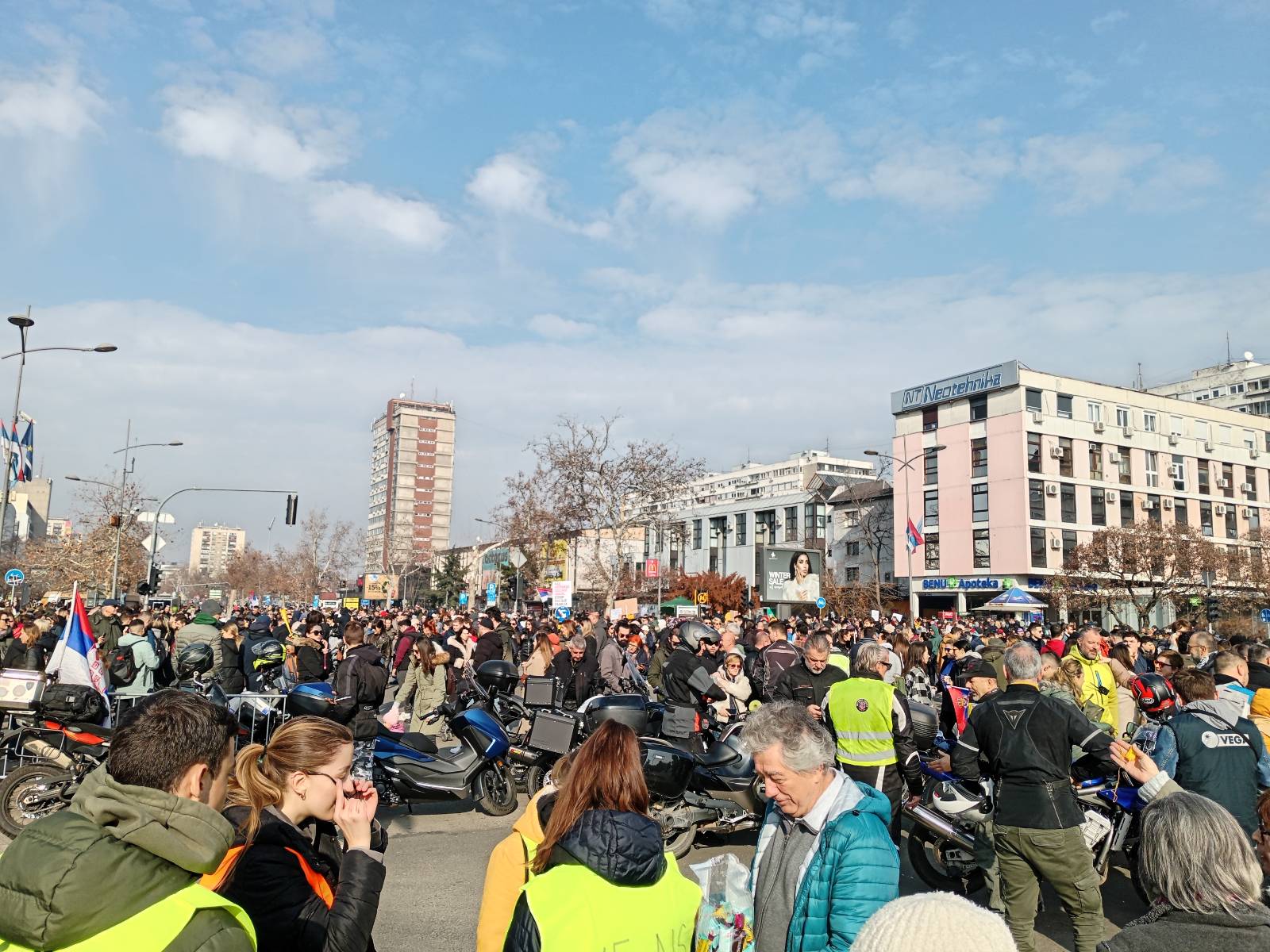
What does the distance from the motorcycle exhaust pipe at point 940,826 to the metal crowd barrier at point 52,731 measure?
16.0 feet

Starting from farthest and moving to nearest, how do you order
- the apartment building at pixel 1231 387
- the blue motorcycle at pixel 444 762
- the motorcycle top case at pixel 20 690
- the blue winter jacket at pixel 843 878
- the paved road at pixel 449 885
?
1. the apartment building at pixel 1231 387
2. the blue motorcycle at pixel 444 762
3. the motorcycle top case at pixel 20 690
4. the paved road at pixel 449 885
5. the blue winter jacket at pixel 843 878

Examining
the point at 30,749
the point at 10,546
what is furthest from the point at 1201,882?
the point at 10,546

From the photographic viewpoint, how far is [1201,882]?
8.45ft

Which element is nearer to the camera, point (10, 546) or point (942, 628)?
point (942, 628)

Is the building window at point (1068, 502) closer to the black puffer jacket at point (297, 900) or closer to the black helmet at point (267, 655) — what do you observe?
the black helmet at point (267, 655)

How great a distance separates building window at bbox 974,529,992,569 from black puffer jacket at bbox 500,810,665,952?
2256 inches

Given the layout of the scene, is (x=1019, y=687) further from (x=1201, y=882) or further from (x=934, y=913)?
(x=934, y=913)

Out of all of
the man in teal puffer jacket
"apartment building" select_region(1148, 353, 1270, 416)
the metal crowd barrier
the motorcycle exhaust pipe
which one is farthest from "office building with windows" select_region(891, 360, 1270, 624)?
the man in teal puffer jacket

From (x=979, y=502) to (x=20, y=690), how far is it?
2178 inches

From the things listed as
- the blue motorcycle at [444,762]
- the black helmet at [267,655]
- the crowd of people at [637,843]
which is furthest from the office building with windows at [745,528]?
the crowd of people at [637,843]

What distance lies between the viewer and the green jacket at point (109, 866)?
1837 millimetres

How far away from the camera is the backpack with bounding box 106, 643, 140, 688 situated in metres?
11.7

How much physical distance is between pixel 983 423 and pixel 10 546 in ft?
234

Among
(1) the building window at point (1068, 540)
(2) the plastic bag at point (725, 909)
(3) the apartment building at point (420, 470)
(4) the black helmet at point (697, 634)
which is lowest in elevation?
(2) the plastic bag at point (725, 909)
